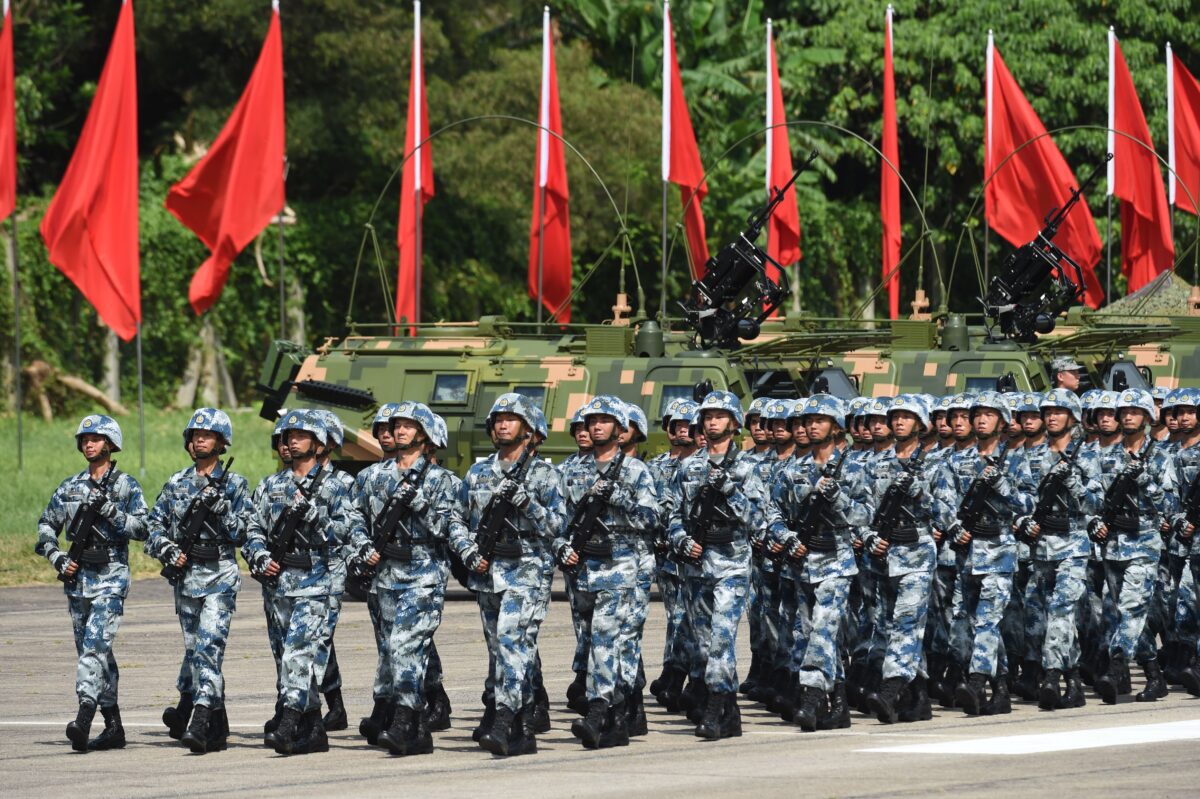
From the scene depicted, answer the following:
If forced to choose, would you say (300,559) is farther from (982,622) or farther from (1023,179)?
(1023,179)

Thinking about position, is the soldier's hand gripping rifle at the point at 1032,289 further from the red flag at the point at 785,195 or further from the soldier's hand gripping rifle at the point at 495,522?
the soldier's hand gripping rifle at the point at 495,522

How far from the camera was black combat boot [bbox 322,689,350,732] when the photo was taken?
1305cm

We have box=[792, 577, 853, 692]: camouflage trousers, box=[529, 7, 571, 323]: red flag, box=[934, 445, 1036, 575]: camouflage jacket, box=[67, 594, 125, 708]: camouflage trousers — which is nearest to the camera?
box=[67, 594, 125, 708]: camouflage trousers

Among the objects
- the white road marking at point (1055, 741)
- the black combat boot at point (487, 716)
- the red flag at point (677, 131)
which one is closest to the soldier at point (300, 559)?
the black combat boot at point (487, 716)

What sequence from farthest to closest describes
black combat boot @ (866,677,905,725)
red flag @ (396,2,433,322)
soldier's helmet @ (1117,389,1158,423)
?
red flag @ (396,2,433,322), soldier's helmet @ (1117,389,1158,423), black combat boot @ (866,677,905,725)

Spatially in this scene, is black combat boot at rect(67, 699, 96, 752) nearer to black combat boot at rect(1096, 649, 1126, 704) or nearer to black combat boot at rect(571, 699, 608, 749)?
black combat boot at rect(571, 699, 608, 749)

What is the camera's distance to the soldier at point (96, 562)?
12.6 meters

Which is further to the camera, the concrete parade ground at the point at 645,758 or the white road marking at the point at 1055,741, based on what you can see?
the white road marking at the point at 1055,741

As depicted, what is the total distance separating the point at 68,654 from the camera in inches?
682

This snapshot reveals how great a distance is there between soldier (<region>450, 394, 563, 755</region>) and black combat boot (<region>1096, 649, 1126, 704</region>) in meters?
3.68

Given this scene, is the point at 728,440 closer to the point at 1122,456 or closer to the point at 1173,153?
the point at 1122,456

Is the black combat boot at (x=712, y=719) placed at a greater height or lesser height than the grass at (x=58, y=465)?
lesser

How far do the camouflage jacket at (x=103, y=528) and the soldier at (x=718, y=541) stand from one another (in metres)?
2.94

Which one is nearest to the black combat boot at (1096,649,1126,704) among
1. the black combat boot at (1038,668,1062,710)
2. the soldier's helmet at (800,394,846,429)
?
the black combat boot at (1038,668,1062,710)
